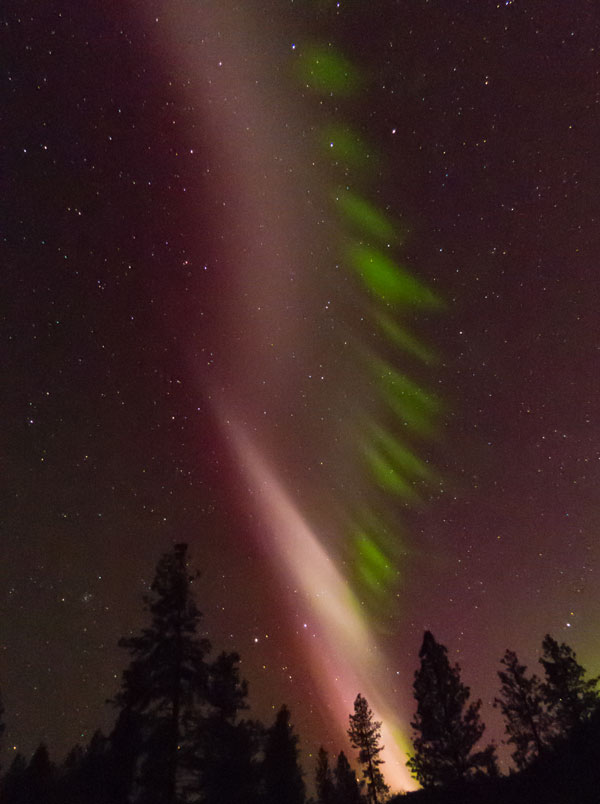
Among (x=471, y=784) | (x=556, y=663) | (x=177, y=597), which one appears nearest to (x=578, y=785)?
(x=471, y=784)

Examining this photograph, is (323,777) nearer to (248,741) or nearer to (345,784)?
(345,784)

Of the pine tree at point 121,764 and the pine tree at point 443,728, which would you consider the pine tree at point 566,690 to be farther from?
the pine tree at point 121,764

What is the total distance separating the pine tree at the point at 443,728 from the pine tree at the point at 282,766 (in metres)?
6.99

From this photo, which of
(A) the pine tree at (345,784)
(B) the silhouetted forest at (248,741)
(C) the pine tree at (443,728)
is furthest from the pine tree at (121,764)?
(A) the pine tree at (345,784)

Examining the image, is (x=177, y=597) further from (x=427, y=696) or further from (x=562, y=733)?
(x=562, y=733)

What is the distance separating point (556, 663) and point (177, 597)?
27.5 meters

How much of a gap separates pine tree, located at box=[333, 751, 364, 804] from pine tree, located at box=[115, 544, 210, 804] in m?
33.7

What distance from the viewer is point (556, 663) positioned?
106 feet

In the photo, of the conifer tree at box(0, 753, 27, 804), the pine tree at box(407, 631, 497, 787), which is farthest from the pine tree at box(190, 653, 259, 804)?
the conifer tree at box(0, 753, 27, 804)

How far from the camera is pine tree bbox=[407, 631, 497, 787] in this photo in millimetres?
24141

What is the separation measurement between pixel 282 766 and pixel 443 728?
980cm

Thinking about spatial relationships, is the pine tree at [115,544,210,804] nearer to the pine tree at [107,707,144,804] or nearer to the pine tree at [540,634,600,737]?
the pine tree at [107,707,144,804]

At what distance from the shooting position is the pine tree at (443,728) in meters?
24.1

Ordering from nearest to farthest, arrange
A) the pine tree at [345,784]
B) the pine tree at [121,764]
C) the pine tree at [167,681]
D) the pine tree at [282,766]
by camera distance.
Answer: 1. the pine tree at [167,681]
2. the pine tree at [121,764]
3. the pine tree at [282,766]
4. the pine tree at [345,784]
